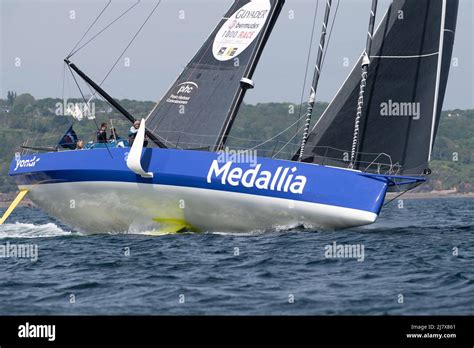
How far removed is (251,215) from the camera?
1491 centimetres

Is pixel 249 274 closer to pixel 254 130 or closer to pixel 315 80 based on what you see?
pixel 315 80

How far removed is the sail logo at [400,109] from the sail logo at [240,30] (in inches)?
120

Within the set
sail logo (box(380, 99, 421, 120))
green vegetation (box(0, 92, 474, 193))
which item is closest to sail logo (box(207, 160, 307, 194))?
sail logo (box(380, 99, 421, 120))

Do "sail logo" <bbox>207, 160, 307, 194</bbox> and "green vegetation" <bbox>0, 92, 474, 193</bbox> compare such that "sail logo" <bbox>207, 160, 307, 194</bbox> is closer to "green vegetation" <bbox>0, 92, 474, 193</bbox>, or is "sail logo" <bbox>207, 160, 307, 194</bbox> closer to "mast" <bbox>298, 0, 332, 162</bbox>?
"mast" <bbox>298, 0, 332, 162</bbox>

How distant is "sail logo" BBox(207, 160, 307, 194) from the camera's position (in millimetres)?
14344

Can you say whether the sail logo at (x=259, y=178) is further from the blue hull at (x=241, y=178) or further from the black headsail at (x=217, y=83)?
the black headsail at (x=217, y=83)

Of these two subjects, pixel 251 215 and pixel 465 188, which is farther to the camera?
pixel 465 188

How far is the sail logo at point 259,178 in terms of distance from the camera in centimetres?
1434

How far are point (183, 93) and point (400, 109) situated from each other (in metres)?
4.53

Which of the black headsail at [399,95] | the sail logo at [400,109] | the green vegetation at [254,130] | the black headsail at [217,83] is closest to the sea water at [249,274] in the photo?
the black headsail at [399,95]

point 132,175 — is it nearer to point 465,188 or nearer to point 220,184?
point 220,184
